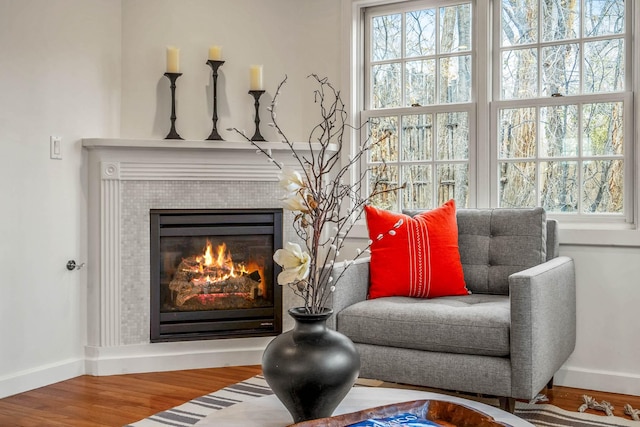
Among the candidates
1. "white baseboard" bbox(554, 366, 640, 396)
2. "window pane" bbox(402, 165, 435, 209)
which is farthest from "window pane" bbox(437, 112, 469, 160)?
"white baseboard" bbox(554, 366, 640, 396)

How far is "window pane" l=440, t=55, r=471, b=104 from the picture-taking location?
144 inches

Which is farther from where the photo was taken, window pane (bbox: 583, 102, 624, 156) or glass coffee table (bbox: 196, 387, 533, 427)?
window pane (bbox: 583, 102, 624, 156)

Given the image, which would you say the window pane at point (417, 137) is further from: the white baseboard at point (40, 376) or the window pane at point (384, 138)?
the white baseboard at point (40, 376)

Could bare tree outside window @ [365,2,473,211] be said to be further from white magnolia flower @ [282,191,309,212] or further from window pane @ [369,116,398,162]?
white magnolia flower @ [282,191,309,212]

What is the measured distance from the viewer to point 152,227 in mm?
3594

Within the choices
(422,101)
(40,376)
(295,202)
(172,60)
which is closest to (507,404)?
(295,202)

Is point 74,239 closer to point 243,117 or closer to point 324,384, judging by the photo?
point 243,117

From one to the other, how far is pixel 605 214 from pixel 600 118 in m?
0.47

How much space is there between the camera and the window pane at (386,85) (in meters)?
3.87

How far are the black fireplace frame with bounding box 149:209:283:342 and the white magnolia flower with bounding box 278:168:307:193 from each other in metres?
2.07

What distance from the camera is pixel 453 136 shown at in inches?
144

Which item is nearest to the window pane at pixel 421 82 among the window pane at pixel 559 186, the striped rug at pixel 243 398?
the window pane at pixel 559 186

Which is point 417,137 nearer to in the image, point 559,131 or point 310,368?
point 559,131

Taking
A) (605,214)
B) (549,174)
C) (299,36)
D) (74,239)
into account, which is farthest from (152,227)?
(605,214)
